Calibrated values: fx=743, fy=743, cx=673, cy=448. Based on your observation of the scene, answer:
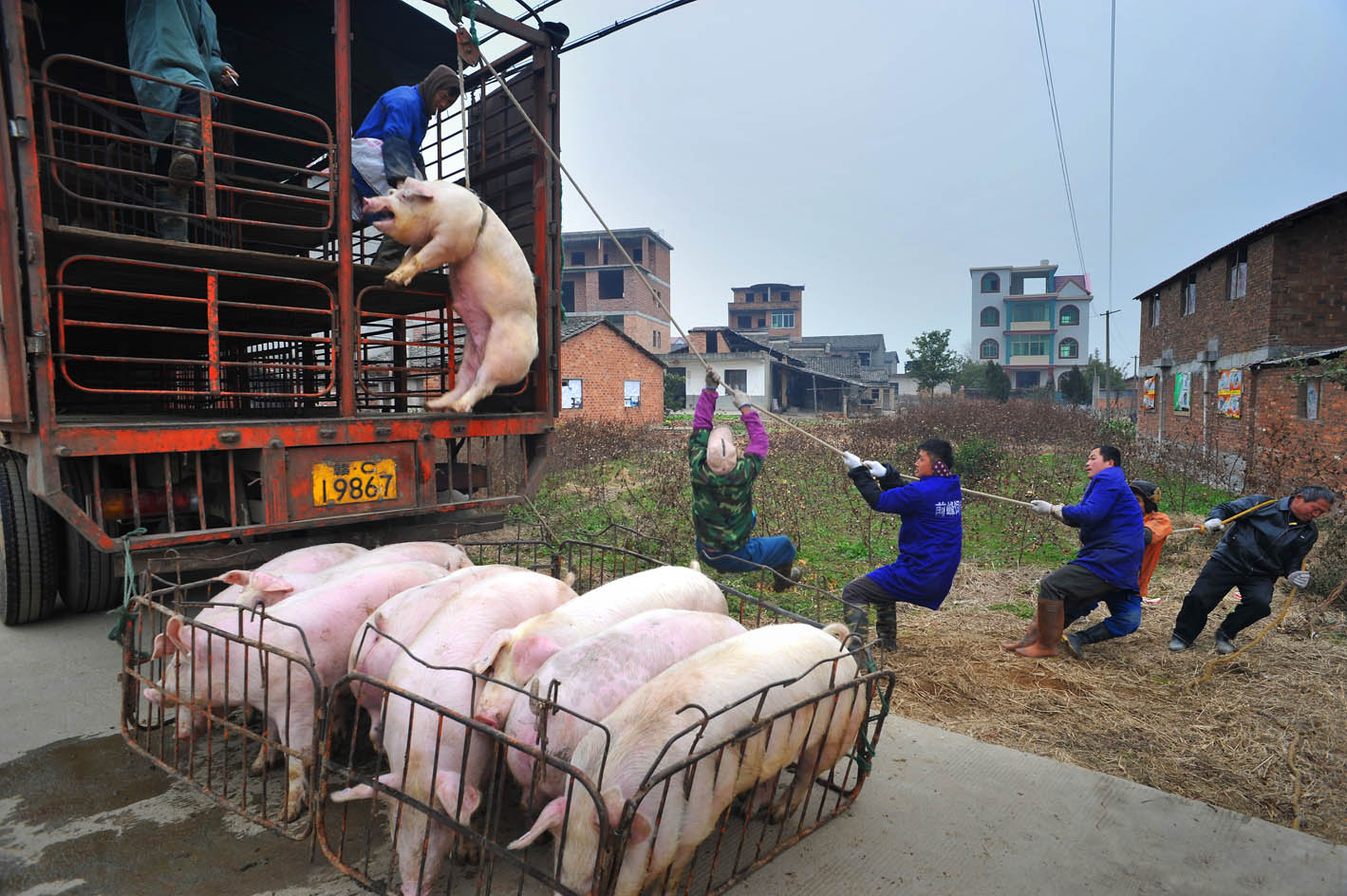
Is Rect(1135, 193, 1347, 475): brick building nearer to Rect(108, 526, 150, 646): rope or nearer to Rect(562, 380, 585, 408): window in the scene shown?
Rect(108, 526, 150, 646): rope

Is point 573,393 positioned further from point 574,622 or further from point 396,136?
point 574,622

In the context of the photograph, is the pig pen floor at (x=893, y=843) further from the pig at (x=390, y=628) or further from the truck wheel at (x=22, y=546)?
the truck wheel at (x=22, y=546)

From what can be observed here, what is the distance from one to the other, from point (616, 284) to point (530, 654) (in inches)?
1677

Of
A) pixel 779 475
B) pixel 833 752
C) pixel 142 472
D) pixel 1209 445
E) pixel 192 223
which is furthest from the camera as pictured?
pixel 1209 445

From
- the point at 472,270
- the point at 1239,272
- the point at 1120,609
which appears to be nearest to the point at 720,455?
the point at 472,270

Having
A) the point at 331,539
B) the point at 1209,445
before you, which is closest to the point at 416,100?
the point at 331,539

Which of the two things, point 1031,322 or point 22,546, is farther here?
point 1031,322

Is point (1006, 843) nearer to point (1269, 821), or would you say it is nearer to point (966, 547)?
point (1269, 821)

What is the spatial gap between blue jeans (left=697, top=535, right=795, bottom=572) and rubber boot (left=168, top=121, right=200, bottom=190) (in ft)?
12.3

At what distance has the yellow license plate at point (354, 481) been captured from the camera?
420 centimetres

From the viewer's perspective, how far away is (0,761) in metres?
3.24

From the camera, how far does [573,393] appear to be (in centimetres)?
2577

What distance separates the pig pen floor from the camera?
2539 millimetres

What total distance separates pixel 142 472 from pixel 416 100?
301 centimetres
